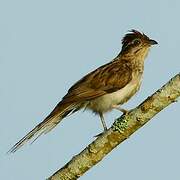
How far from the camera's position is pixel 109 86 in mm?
9523

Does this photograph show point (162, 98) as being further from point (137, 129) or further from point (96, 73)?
point (96, 73)

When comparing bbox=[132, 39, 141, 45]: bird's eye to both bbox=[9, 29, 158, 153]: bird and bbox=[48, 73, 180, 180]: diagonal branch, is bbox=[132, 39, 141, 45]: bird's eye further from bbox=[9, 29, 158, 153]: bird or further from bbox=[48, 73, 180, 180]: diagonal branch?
bbox=[48, 73, 180, 180]: diagonal branch

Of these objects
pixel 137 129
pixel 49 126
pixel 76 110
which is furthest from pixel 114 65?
pixel 137 129

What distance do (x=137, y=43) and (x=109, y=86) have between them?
1.51 meters

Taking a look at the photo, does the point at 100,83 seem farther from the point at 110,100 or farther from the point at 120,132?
the point at 120,132

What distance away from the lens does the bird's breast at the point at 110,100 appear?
30.4 feet

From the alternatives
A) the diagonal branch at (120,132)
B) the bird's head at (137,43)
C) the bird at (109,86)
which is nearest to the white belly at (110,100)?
the bird at (109,86)

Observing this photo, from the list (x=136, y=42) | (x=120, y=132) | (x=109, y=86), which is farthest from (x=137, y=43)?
(x=120, y=132)

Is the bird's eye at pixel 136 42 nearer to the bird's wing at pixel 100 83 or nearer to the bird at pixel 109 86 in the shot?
the bird at pixel 109 86

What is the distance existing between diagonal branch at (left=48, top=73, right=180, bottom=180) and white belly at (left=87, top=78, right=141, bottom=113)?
3.43m

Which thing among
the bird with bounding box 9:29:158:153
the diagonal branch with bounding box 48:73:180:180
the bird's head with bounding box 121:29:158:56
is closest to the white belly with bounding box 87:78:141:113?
the bird with bounding box 9:29:158:153

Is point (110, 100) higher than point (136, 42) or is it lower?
lower

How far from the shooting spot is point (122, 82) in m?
9.60

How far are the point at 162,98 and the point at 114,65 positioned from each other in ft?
15.6
